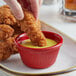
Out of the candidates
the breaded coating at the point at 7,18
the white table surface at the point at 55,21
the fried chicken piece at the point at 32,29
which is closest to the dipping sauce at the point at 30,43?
the fried chicken piece at the point at 32,29

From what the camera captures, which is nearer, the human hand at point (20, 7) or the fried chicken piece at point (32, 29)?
the human hand at point (20, 7)

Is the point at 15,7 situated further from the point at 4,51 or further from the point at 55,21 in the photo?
the point at 55,21

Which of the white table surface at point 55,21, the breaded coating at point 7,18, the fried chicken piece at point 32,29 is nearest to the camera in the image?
the fried chicken piece at point 32,29

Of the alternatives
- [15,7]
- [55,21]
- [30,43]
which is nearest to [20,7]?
[15,7]

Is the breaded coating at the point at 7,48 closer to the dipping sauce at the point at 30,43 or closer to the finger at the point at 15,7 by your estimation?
the dipping sauce at the point at 30,43

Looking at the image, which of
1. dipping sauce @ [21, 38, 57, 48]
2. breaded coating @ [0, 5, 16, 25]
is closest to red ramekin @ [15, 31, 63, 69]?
dipping sauce @ [21, 38, 57, 48]

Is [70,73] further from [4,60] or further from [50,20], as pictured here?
[50,20]
